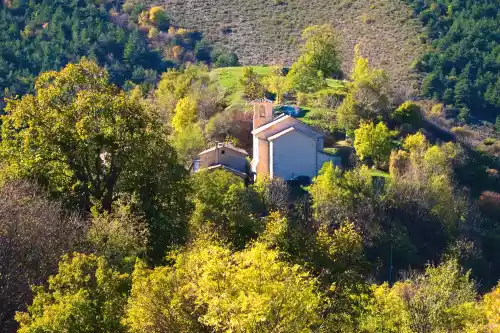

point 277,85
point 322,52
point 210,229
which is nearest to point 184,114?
point 277,85

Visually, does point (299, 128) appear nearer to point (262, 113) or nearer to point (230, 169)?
point (262, 113)

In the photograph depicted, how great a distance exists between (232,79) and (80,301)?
52828 millimetres

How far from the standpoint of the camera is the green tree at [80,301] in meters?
17.5

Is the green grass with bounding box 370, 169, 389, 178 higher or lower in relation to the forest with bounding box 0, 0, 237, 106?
higher

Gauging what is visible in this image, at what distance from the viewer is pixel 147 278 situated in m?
18.4

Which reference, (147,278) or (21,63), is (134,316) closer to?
(147,278)

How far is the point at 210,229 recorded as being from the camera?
26.0 meters

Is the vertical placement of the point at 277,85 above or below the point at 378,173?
above

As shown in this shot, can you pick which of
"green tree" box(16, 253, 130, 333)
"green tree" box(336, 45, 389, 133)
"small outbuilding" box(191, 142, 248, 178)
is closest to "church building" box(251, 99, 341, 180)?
"small outbuilding" box(191, 142, 248, 178)

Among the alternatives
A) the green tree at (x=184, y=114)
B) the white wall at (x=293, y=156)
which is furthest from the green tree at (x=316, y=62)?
the white wall at (x=293, y=156)

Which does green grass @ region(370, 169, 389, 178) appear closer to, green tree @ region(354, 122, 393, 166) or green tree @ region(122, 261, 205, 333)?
green tree @ region(354, 122, 393, 166)

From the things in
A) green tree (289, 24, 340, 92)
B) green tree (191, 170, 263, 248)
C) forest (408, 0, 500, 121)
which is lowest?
forest (408, 0, 500, 121)

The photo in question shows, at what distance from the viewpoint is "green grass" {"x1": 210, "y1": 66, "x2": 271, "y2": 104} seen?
63.5m

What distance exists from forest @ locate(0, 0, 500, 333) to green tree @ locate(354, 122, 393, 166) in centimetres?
13
